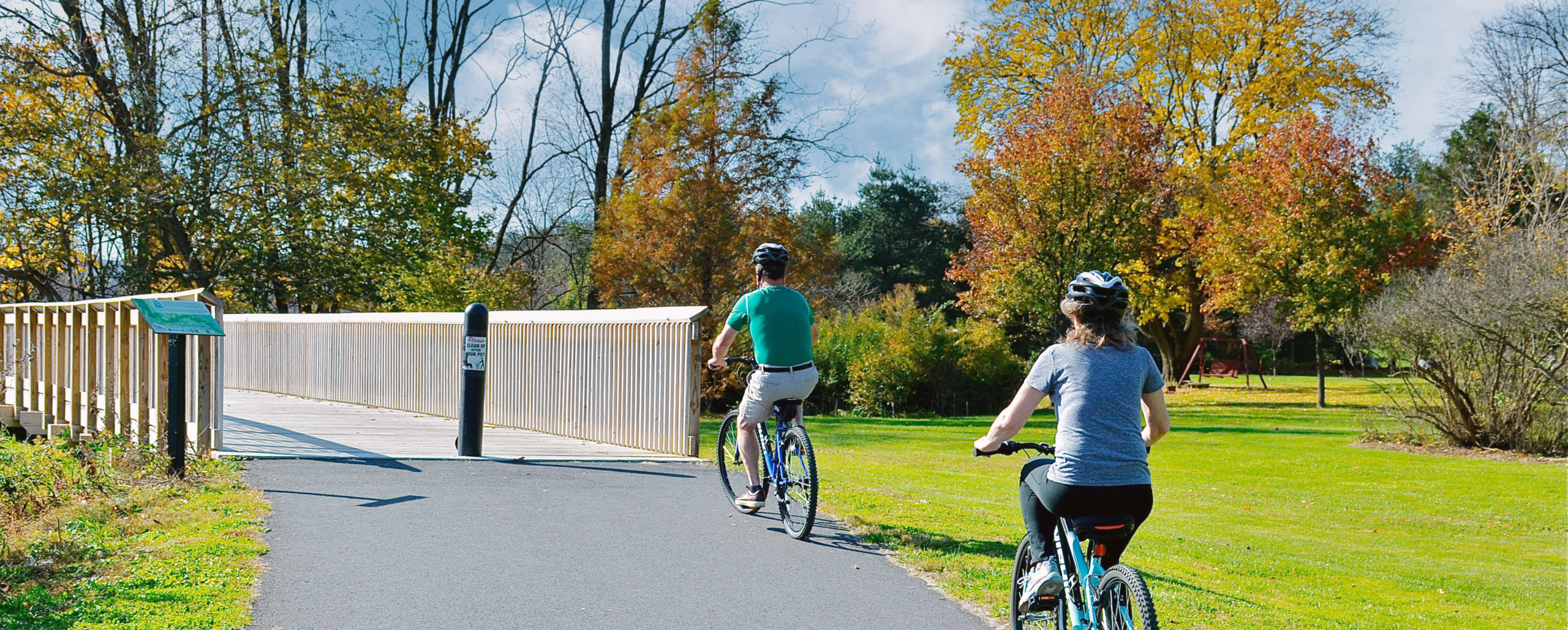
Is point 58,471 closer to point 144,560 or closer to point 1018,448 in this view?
point 144,560

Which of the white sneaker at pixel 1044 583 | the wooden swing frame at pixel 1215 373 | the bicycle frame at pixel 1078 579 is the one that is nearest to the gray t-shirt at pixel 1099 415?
Answer: the bicycle frame at pixel 1078 579

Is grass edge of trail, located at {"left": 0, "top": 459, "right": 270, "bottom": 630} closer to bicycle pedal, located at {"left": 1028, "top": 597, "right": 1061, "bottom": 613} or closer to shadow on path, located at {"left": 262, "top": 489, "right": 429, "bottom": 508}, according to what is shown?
shadow on path, located at {"left": 262, "top": 489, "right": 429, "bottom": 508}

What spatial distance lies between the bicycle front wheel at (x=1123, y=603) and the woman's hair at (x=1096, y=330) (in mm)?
737

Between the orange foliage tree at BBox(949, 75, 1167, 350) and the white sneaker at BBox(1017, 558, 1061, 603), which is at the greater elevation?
the orange foliage tree at BBox(949, 75, 1167, 350)

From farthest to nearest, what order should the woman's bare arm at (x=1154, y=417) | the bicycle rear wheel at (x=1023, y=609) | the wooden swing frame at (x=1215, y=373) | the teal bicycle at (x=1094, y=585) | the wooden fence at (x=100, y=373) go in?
1. the wooden swing frame at (x=1215, y=373)
2. the wooden fence at (x=100, y=373)
3. the bicycle rear wheel at (x=1023, y=609)
4. the woman's bare arm at (x=1154, y=417)
5. the teal bicycle at (x=1094, y=585)

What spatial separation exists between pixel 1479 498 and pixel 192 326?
13.4 metres

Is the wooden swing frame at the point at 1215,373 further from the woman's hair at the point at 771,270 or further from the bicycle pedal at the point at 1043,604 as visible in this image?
the bicycle pedal at the point at 1043,604

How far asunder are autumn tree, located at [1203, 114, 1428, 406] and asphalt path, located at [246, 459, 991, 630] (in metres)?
24.3

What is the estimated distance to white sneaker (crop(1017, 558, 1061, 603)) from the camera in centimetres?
427

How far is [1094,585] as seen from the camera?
4012mm

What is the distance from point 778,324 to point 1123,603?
11.2 ft

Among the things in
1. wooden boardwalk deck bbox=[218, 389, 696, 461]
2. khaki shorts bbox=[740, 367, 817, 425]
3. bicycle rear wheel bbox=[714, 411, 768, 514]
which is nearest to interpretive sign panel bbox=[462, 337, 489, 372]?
wooden boardwalk deck bbox=[218, 389, 696, 461]

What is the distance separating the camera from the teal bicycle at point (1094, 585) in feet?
12.4

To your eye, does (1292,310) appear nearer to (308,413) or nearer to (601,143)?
(601,143)
